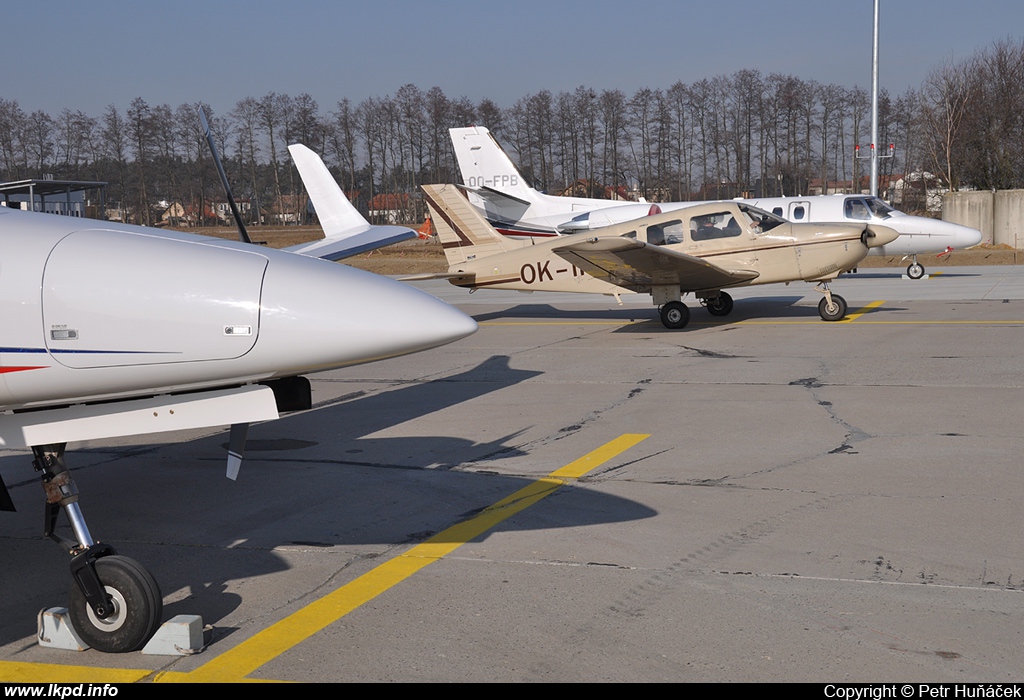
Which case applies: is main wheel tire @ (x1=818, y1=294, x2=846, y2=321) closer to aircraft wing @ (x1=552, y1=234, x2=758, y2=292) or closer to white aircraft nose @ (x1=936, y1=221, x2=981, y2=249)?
aircraft wing @ (x1=552, y1=234, x2=758, y2=292)

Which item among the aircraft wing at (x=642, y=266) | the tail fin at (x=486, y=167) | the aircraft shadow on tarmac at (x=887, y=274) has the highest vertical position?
the tail fin at (x=486, y=167)

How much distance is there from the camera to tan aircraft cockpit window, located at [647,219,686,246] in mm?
16891

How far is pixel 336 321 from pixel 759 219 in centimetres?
1396

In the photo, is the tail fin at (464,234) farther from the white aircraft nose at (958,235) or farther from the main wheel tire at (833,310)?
the white aircraft nose at (958,235)

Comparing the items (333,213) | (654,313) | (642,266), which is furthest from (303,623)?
(654,313)

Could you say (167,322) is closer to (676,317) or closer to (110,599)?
(110,599)

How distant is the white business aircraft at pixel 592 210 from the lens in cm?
2266

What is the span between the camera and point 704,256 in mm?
16781

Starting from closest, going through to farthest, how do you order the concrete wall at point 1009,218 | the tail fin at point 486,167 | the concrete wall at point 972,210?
the tail fin at point 486,167 < the concrete wall at point 1009,218 < the concrete wall at point 972,210

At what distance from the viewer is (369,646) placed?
13.7 feet

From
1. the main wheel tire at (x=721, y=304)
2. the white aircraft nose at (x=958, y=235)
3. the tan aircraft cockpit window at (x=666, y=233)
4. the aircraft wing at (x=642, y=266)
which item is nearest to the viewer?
the aircraft wing at (x=642, y=266)

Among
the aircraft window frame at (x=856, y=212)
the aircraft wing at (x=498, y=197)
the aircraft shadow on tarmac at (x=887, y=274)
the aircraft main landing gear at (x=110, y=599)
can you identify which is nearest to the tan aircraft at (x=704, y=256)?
the aircraft window frame at (x=856, y=212)

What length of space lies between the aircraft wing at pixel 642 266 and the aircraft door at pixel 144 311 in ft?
37.6
